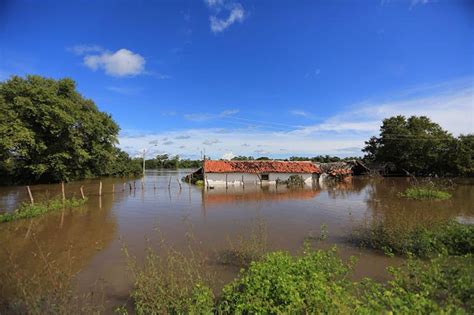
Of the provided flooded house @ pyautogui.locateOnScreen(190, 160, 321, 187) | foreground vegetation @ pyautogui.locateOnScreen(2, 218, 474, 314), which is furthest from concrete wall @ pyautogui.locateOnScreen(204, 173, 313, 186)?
foreground vegetation @ pyautogui.locateOnScreen(2, 218, 474, 314)

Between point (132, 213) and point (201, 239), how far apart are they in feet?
23.8

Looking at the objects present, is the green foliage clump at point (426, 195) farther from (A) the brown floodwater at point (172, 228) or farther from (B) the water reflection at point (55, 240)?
(B) the water reflection at point (55, 240)

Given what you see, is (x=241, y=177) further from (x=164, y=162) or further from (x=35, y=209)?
(x=164, y=162)

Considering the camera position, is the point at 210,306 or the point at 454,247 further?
the point at 454,247

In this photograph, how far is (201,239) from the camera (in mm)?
10953

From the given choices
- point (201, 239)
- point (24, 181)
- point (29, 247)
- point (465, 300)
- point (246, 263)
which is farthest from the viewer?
point (24, 181)

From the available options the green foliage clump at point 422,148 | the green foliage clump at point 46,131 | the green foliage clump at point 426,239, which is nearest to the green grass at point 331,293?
the green foliage clump at point 426,239

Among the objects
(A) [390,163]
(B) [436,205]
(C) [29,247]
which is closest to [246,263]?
(C) [29,247]

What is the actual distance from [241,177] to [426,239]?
25916mm

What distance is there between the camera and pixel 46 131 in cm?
2956

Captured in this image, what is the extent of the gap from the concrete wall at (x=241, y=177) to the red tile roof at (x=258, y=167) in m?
0.40

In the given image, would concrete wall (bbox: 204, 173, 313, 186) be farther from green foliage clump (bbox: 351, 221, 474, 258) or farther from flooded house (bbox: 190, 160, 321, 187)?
green foliage clump (bbox: 351, 221, 474, 258)

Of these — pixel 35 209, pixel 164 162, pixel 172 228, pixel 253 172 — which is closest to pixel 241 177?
pixel 253 172

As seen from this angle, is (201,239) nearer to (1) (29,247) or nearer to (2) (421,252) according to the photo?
(1) (29,247)
